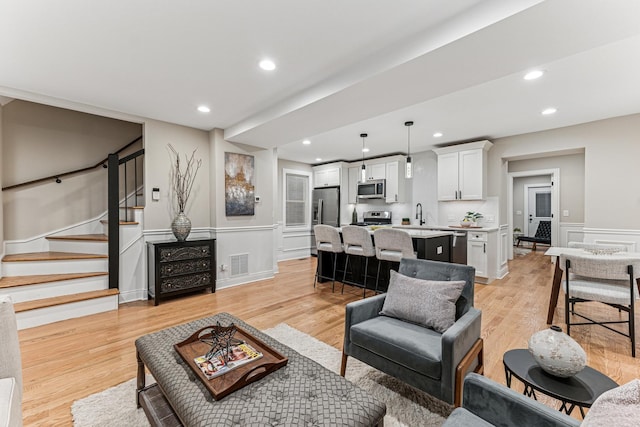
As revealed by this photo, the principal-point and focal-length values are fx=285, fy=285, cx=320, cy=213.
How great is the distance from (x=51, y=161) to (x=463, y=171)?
6.67 metres

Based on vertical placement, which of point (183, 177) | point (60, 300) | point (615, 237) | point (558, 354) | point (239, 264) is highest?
point (183, 177)

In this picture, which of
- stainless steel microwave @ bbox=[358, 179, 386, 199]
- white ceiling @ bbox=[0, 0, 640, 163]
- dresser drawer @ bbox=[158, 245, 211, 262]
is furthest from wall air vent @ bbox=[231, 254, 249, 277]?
stainless steel microwave @ bbox=[358, 179, 386, 199]

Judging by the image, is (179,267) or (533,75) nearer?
(533,75)

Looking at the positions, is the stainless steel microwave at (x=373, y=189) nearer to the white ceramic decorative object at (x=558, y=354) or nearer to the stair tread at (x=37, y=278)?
the stair tread at (x=37, y=278)

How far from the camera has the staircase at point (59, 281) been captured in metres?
3.06

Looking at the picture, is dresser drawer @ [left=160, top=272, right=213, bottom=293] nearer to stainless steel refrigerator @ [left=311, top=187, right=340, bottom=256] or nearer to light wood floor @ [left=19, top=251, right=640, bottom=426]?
light wood floor @ [left=19, top=251, right=640, bottom=426]

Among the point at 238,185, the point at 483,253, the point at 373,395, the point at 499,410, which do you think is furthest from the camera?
the point at 483,253

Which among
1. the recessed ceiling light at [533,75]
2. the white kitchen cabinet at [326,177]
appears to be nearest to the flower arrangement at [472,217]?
the recessed ceiling light at [533,75]

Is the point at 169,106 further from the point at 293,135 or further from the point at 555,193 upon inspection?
the point at 555,193

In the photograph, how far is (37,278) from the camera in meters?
3.32

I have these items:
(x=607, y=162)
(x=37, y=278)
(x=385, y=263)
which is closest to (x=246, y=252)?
(x=385, y=263)

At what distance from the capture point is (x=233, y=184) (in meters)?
4.59

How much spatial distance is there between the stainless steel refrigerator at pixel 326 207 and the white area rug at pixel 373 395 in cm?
524

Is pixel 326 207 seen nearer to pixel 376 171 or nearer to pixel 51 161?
pixel 376 171
